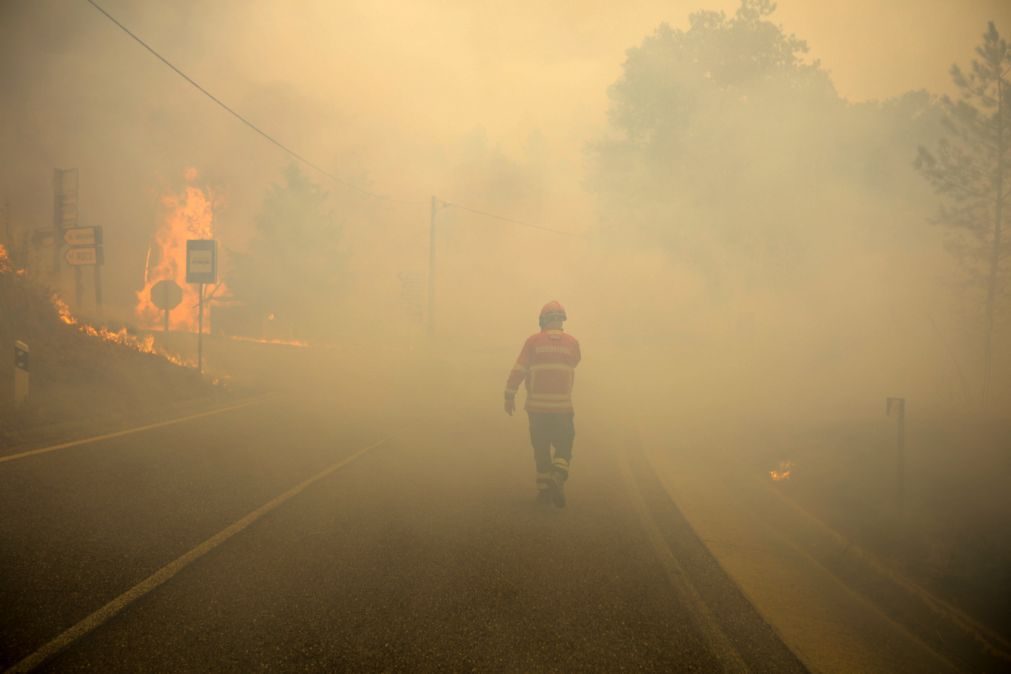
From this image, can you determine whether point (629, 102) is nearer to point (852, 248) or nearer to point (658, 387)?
point (852, 248)

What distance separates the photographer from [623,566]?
16.1 ft

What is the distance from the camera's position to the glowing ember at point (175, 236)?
49.3m

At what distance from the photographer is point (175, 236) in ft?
165

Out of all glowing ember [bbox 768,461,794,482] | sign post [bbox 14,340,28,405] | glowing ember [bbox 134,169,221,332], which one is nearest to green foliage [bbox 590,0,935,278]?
glowing ember [bbox 768,461,794,482]

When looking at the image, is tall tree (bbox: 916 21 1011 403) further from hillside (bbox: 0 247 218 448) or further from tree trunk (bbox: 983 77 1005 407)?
hillside (bbox: 0 247 218 448)

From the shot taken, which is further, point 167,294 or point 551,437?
point 167,294

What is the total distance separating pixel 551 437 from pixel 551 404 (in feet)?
1.11

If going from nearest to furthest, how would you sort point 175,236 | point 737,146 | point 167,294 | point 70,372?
1. point 70,372
2. point 167,294
3. point 737,146
4. point 175,236

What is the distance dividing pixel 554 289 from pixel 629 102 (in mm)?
28482

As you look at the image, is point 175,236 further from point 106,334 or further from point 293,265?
point 106,334

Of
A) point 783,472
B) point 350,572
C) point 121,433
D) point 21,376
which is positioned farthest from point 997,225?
point 21,376

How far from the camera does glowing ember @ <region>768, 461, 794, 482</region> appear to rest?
8977 mm

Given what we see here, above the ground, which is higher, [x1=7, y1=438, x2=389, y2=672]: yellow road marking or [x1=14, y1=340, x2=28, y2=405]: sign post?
[x1=14, y1=340, x2=28, y2=405]: sign post

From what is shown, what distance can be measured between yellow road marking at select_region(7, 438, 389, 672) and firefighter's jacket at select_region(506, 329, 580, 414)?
2.59m
